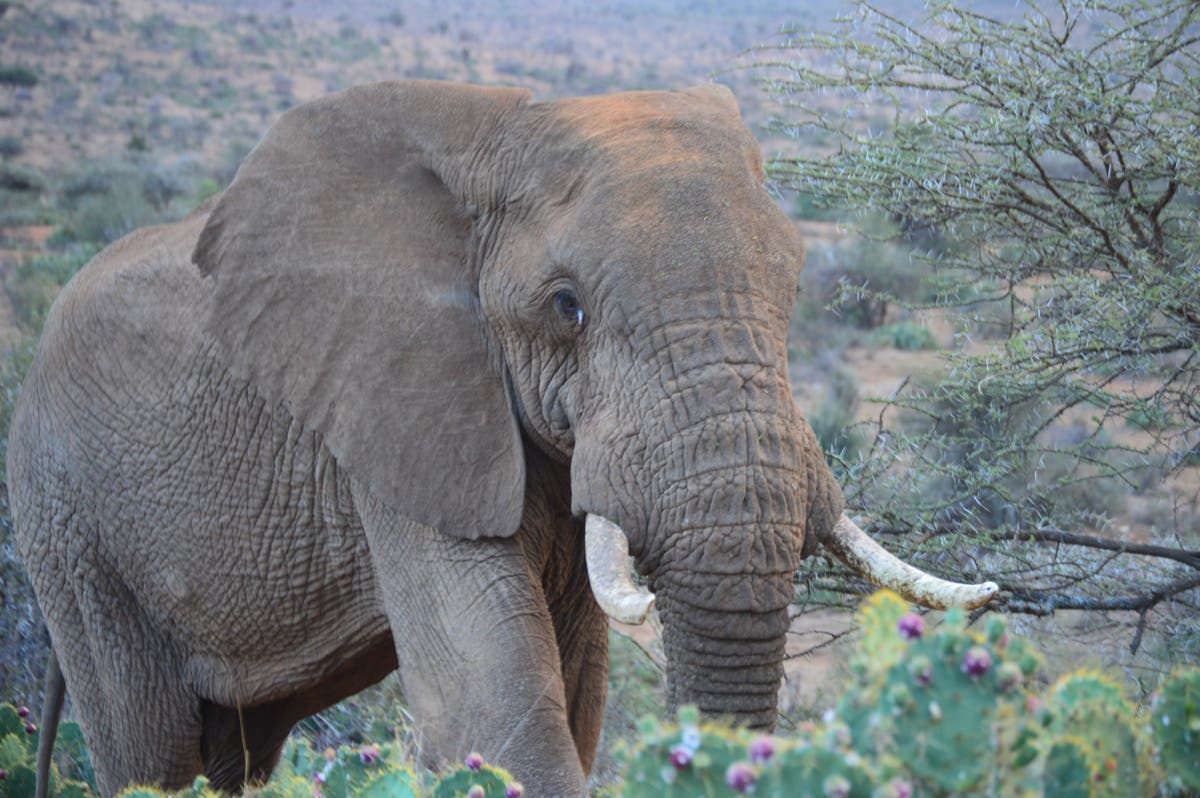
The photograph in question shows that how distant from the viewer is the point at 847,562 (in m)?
3.46

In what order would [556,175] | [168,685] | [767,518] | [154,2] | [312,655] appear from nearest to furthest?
1. [767,518]
2. [556,175]
3. [312,655]
4. [168,685]
5. [154,2]

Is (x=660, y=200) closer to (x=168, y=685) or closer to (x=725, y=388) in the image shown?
(x=725, y=388)

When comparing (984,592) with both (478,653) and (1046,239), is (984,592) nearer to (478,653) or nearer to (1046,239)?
(478,653)

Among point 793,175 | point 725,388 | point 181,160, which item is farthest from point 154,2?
point 725,388

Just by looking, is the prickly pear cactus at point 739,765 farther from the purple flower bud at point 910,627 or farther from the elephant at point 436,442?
the elephant at point 436,442

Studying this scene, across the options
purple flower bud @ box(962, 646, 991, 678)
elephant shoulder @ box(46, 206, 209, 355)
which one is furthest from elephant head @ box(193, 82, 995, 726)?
purple flower bud @ box(962, 646, 991, 678)

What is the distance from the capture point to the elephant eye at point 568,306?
3438 millimetres

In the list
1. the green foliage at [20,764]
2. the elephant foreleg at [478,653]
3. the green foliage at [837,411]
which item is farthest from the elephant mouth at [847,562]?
the green foliage at [837,411]

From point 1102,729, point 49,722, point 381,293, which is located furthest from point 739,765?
point 49,722

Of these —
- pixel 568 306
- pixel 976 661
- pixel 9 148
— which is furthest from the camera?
pixel 9 148

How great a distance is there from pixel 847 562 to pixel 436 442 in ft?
3.45

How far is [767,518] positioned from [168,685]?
2.51 metres

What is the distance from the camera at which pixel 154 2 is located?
1628 inches

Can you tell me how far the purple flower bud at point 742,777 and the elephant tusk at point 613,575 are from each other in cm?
115
